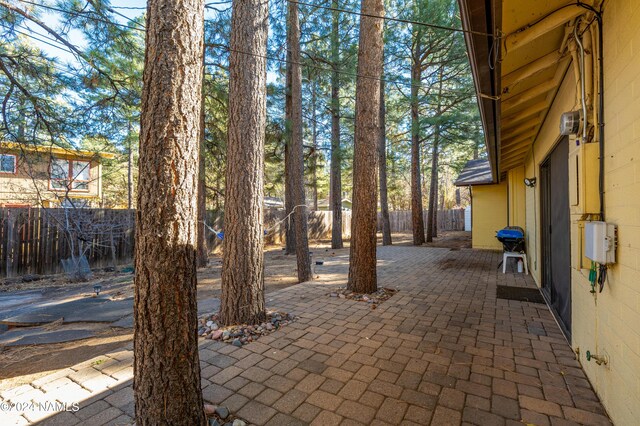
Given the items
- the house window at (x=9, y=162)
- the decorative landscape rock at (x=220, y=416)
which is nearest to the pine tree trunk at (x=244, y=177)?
the decorative landscape rock at (x=220, y=416)

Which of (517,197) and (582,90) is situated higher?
(582,90)

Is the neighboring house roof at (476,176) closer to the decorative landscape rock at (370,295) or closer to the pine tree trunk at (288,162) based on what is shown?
the pine tree trunk at (288,162)

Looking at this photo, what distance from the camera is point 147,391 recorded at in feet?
5.19

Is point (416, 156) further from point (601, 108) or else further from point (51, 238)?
point (51, 238)

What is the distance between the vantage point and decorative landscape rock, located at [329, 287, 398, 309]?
421 cm

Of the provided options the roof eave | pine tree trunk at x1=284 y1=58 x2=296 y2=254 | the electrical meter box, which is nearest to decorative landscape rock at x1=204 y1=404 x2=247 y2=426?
the electrical meter box

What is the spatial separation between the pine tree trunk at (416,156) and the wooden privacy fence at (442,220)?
7834 millimetres

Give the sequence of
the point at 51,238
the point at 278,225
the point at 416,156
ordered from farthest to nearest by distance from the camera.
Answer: the point at 278,225 < the point at 416,156 < the point at 51,238

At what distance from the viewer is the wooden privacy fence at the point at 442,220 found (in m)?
19.8

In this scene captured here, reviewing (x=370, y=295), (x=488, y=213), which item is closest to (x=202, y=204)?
(x=370, y=295)

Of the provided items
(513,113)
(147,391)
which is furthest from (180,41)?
(513,113)

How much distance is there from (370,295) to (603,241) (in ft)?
9.97

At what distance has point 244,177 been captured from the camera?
3.31 meters

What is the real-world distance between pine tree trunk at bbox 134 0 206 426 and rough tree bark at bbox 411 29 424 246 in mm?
9947
